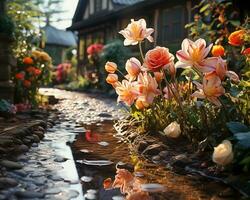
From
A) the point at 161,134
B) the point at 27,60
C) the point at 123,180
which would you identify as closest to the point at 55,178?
the point at 123,180

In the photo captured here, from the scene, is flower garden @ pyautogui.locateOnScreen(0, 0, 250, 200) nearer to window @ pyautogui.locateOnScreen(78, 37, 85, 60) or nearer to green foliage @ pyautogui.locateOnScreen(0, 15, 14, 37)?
green foliage @ pyautogui.locateOnScreen(0, 15, 14, 37)

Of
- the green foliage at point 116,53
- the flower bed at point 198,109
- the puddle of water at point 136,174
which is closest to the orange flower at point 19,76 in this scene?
the puddle of water at point 136,174

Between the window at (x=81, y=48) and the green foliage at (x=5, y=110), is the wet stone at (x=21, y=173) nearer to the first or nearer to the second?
the green foliage at (x=5, y=110)

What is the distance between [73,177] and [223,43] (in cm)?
583

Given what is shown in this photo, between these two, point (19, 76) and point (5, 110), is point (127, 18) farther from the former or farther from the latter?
point (5, 110)

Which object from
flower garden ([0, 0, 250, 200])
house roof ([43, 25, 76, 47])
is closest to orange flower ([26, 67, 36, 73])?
flower garden ([0, 0, 250, 200])

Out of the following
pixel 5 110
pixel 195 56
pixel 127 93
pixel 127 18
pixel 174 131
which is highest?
pixel 127 18

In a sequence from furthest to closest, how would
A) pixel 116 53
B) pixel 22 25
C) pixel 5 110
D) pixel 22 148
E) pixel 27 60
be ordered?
1. pixel 116 53
2. pixel 22 25
3. pixel 27 60
4. pixel 5 110
5. pixel 22 148

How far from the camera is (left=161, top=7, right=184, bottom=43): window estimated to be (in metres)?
15.2

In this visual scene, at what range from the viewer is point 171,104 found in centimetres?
419

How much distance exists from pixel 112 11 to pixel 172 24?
4.71 m

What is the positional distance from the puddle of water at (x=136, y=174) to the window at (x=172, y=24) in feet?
37.8

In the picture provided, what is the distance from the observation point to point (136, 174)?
3027mm

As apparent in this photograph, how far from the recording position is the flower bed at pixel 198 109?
278cm
